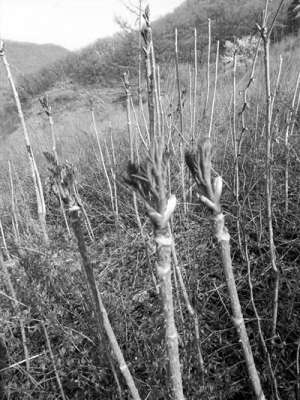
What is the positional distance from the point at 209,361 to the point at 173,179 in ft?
3.17

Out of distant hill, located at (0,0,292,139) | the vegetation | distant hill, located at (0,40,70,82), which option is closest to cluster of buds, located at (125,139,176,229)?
the vegetation

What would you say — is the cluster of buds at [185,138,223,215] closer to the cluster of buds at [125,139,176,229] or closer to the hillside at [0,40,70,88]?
the cluster of buds at [125,139,176,229]

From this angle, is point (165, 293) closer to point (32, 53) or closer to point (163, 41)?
point (163, 41)

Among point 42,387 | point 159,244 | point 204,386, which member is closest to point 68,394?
point 42,387

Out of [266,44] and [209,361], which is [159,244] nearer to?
[266,44]

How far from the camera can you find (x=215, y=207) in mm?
245

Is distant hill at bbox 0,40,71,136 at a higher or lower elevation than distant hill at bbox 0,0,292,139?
higher

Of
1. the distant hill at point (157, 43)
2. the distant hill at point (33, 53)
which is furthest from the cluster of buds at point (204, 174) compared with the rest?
the distant hill at point (33, 53)

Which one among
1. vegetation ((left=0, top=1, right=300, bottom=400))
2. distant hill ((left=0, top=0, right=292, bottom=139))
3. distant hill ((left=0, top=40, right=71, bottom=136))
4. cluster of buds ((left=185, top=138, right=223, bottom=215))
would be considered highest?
distant hill ((left=0, top=40, right=71, bottom=136))

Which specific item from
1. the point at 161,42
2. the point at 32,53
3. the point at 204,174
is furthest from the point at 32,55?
the point at 204,174

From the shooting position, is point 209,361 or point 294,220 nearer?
point 209,361

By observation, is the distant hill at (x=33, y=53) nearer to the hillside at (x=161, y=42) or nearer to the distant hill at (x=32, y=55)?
the distant hill at (x=32, y=55)

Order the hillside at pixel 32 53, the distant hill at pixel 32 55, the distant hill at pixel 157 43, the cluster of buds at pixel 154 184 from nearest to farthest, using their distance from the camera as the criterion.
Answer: the cluster of buds at pixel 154 184
the distant hill at pixel 157 43
the distant hill at pixel 32 55
the hillside at pixel 32 53

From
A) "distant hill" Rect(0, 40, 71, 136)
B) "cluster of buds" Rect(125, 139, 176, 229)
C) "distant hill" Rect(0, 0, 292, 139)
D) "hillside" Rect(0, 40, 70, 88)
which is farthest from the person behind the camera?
"hillside" Rect(0, 40, 70, 88)
